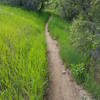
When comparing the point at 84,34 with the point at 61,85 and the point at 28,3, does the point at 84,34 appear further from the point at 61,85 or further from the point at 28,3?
the point at 28,3

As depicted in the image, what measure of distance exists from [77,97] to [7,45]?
101 inches

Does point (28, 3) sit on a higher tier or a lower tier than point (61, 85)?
higher

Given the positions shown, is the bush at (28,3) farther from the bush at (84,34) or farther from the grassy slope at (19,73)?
the bush at (84,34)

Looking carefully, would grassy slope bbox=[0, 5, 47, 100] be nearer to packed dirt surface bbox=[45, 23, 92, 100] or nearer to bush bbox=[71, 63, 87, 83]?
packed dirt surface bbox=[45, 23, 92, 100]

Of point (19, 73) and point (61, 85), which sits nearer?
point (19, 73)

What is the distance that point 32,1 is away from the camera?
1648 cm

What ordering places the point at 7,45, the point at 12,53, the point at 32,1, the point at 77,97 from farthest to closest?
1. the point at 32,1
2. the point at 7,45
3. the point at 12,53
4. the point at 77,97

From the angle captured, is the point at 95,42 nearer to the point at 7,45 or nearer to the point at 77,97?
the point at 77,97

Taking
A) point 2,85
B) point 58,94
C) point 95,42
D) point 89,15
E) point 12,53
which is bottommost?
point 58,94

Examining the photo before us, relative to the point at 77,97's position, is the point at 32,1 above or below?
above

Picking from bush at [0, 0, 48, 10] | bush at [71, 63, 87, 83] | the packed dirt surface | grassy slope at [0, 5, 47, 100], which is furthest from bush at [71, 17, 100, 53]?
bush at [0, 0, 48, 10]

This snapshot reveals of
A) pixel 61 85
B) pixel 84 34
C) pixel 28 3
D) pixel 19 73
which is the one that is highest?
pixel 28 3

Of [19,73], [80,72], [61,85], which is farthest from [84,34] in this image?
[19,73]

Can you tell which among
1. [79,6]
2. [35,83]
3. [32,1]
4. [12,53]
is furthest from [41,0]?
[35,83]
